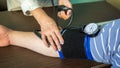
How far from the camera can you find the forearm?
91 cm

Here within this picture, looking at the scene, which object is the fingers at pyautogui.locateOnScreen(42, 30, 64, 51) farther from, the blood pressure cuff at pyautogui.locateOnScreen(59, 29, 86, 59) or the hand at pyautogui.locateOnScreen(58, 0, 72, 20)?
the hand at pyautogui.locateOnScreen(58, 0, 72, 20)

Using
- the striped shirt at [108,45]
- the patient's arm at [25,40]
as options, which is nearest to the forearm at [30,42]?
the patient's arm at [25,40]

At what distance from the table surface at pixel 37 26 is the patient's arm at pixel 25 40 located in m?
0.02

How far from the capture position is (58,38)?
821mm

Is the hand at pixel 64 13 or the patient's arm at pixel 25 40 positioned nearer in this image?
the patient's arm at pixel 25 40

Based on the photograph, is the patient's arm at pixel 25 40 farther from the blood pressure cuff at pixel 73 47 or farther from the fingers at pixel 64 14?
the fingers at pixel 64 14

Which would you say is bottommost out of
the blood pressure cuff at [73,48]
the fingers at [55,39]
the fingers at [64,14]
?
the blood pressure cuff at [73,48]

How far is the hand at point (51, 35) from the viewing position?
2.68 ft

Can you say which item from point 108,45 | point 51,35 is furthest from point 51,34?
point 108,45

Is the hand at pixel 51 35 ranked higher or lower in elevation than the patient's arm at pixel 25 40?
higher

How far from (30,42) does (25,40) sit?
3cm

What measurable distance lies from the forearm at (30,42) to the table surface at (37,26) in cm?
2

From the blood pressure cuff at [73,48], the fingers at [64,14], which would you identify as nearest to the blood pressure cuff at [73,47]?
the blood pressure cuff at [73,48]

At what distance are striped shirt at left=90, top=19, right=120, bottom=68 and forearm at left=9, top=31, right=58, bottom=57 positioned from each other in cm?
17
